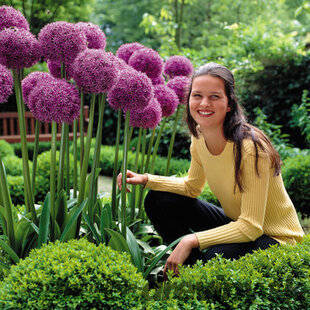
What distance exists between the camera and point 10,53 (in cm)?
200

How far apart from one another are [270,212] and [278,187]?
0.17 meters

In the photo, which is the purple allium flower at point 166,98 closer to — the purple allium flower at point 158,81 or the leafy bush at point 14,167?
the purple allium flower at point 158,81

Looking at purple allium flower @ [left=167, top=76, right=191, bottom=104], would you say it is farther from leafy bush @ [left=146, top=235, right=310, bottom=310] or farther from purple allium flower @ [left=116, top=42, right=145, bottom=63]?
leafy bush @ [left=146, top=235, right=310, bottom=310]

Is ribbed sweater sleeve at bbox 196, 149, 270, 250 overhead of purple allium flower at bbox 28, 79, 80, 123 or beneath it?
beneath

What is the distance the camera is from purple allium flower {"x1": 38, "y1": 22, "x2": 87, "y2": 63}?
2086mm

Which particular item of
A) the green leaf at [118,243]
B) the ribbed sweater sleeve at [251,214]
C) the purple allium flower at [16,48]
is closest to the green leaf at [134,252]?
the green leaf at [118,243]

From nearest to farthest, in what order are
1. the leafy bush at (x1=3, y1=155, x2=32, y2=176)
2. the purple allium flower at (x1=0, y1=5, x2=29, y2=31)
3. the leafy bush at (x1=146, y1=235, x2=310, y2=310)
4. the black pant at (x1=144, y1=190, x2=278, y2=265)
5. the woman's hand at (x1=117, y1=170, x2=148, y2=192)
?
the leafy bush at (x1=146, y1=235, x2=310, y2=310)
the purple allium flower at (x1=0, y1=5, x2=29, y2=31)
the woman's hand at (x1=117, y1=170, x2=148, y2=192)
the black pant at (x1=144, y1=190, x2=278, y2=265)
the leafy bush at (x1=3, y1=155, x2=32, y2=176)

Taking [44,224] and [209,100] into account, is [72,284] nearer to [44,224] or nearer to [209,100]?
[44,224]

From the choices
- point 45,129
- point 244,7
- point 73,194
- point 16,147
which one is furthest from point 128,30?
point 73,194

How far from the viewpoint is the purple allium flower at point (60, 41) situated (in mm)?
2086

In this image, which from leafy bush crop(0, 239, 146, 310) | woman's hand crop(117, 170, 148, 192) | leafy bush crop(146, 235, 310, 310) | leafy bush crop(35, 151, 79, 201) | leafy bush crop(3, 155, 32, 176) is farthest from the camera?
leafy bush crop(3, 155, 32, 176)

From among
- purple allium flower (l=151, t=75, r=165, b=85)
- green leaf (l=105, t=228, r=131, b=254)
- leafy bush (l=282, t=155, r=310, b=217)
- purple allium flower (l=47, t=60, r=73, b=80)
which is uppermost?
purple allium flower (l=47, t=60, r=73, b=80)

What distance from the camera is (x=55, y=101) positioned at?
197cm

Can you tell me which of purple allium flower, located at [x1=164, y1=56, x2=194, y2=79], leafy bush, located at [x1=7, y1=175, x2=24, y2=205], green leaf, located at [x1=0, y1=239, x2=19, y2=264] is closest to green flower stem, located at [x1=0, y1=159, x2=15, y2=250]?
green leaf, located at [x1=0, y1=239, x2=19, y2=264]
